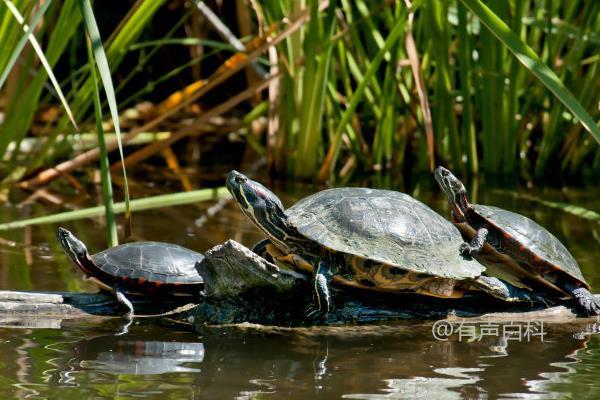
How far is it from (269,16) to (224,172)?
1503 mm

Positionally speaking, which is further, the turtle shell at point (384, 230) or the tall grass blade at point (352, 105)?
the tall grass blade at point (352, 105)

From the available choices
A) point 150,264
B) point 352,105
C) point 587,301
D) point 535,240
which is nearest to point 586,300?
point 587,301

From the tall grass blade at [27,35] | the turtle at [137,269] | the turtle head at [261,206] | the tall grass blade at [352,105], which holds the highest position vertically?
the tall grass blade at [352,105]

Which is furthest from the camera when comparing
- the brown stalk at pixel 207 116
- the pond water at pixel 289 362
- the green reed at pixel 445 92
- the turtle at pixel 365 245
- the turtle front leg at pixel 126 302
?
the green reed at pixel 445 92

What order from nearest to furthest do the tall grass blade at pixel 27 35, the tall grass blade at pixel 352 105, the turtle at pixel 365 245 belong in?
1. the tall grass blade at pixel 27 35
2. the turtle at pixel 365 245
3. the tall grass blade at pixel 352 105

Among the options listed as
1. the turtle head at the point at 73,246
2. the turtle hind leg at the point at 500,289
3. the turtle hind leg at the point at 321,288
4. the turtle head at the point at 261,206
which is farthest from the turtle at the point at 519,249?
the turtle head at the point at 73,246

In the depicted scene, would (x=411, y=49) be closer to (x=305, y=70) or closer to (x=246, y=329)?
(x=305, y=70)

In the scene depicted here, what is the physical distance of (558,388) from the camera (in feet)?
6.99

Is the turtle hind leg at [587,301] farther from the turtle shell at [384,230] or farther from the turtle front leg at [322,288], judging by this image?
the turtle front leg at [322,288]

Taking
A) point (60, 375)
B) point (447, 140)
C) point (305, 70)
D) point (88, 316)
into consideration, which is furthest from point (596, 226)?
point (60, 375)

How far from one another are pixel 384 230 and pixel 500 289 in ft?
1.28

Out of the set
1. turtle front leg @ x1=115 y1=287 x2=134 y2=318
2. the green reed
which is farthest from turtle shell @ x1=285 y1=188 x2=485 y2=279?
the green reed

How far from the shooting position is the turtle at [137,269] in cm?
275

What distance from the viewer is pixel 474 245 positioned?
2744 mm
